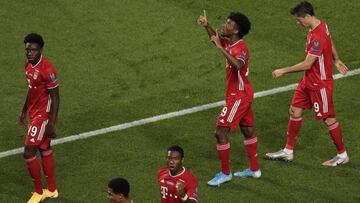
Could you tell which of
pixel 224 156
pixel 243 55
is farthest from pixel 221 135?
pixel 243 55

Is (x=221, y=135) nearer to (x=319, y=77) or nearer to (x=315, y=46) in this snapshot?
(x=319, y=77)

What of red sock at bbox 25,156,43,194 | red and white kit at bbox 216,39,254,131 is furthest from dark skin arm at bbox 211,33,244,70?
red sock at bbox 25,156,43,194

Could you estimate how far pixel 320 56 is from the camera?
13.8 meters

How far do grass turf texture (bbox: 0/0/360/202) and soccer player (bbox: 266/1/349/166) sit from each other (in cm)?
30

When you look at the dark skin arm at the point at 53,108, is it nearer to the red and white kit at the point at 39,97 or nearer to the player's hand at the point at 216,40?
the red and white kit at the point at 39,97

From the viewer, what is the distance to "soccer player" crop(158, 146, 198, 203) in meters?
11.2

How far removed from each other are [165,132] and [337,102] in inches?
116

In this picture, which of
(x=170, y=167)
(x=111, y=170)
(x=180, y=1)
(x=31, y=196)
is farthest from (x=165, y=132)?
(x=180, y=1)

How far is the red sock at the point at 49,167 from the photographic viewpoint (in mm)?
13438

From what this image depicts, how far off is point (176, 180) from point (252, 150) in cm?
265

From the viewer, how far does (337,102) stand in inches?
634

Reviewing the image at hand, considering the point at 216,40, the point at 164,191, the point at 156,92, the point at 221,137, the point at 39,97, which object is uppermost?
the point at 216,40

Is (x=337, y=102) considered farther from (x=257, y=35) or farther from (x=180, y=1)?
(x=180, y=1)

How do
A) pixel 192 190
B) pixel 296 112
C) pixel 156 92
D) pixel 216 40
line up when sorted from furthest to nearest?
pixel 156 92 < pixel 296 112 < pixel 216 40 < pixel 192 190
